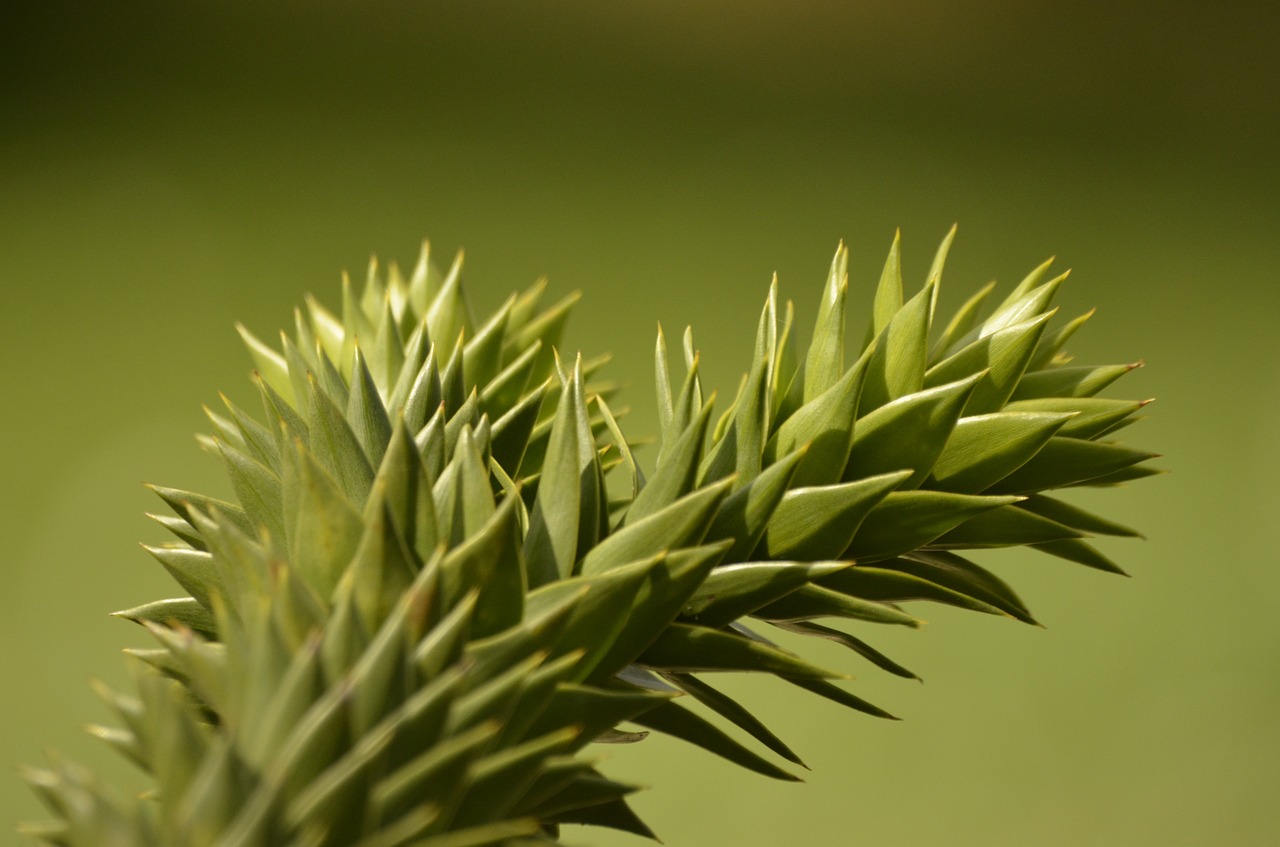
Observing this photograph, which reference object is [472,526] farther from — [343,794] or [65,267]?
[65,267]

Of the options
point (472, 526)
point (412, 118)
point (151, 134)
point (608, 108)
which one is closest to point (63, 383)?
point (151, 134)

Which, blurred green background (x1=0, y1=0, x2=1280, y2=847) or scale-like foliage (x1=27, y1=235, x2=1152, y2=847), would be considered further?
blurred green background (x1=0, y1=0, x2=1280, y2=847)

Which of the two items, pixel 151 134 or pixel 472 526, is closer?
pixel 472 526

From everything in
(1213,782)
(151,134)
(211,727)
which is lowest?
(1213,782)

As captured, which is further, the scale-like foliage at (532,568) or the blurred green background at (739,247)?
the blurred green background at (739,247)
